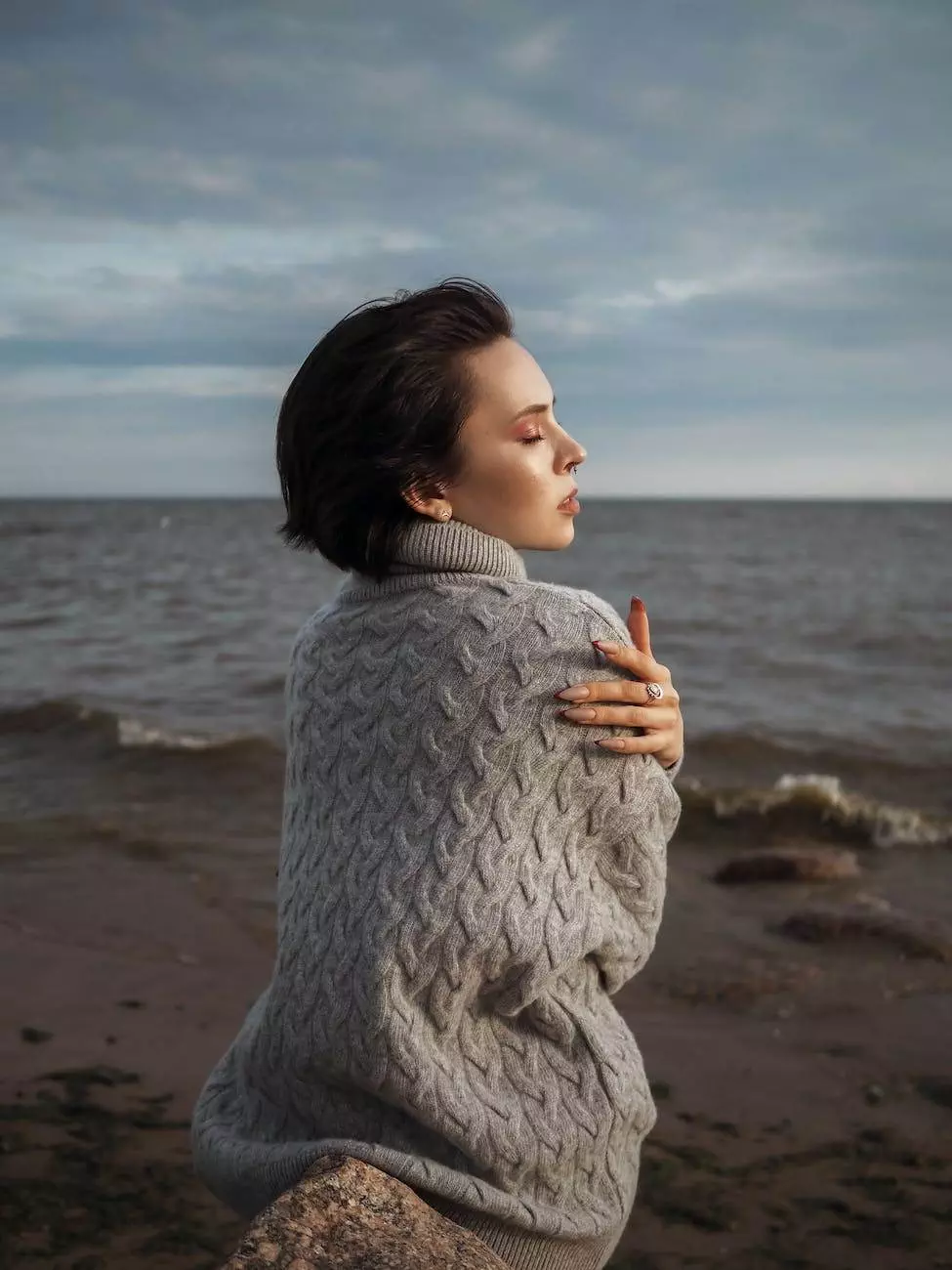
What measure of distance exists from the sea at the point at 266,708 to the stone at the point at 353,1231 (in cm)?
447

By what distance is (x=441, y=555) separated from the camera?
1867 mm

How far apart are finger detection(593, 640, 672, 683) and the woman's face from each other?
23 centimetres

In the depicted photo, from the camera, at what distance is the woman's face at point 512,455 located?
190 cm

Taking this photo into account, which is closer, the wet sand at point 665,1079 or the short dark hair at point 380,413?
the short dark hair at point 380,413

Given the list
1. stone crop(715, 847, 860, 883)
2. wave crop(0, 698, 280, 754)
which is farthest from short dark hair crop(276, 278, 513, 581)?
wave crop(0, 698, 280, 754)

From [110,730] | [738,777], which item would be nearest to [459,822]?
[738,777]

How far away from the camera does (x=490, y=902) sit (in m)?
1.72

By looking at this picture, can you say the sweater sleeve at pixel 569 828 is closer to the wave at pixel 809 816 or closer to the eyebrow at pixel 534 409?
the eyebrow at pixel 534 409

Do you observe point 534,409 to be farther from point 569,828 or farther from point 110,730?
point 110,730

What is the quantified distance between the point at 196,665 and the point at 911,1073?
31.7ft

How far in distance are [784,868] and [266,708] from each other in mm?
5343

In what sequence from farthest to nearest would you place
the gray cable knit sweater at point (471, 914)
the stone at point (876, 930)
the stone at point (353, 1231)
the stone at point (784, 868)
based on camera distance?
1. the stone at point (784, 868)
2. the stone at point (876, 930)
3. the gray cable knit sweater at point (471, 914)
4. the stone at point (353, 1231)

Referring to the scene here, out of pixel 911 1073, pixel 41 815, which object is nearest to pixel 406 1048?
pixel 911 1073

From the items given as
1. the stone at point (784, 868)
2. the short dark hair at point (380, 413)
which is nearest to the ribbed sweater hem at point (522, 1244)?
the short dark hair at point (380, 413)
